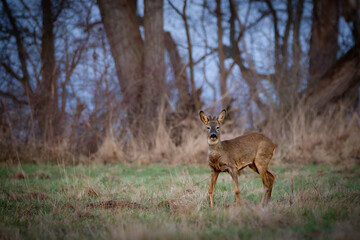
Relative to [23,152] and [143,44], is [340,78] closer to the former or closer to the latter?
[143,44]

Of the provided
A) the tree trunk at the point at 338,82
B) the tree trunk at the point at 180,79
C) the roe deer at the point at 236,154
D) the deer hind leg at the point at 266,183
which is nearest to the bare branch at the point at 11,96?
the tree trunk at the point at 180,79

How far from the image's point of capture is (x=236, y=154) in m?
5.25

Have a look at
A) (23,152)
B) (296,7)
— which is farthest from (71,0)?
(296,7)

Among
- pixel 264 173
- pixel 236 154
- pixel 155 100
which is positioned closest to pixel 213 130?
pixel 236 154

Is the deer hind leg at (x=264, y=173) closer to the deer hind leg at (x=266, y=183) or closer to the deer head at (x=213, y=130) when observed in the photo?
the deer hind leg at (x=266, y=183)

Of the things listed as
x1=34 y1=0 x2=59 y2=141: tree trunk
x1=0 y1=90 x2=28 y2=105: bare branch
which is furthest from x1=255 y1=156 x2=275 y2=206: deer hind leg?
x1=0 y1=90 x2=28 y2=105: bare branch

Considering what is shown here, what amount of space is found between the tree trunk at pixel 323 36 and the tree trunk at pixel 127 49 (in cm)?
875

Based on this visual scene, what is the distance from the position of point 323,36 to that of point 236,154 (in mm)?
15433

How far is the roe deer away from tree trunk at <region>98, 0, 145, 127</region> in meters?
7.93

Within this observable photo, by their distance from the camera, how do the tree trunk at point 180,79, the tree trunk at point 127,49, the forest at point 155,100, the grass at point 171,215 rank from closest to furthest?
the grass at point 171,215, the forest at point 155,100, the tree trunk at point 127,49, the tree trunk at point 180,79

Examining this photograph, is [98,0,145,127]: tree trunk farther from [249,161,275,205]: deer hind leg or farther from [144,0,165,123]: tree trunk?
[249,161,275,205]: deer hind leg

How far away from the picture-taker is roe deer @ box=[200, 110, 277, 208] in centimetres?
499

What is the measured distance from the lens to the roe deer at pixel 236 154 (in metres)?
4.99

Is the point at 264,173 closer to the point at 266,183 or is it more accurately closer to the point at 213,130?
the point at 266,183
